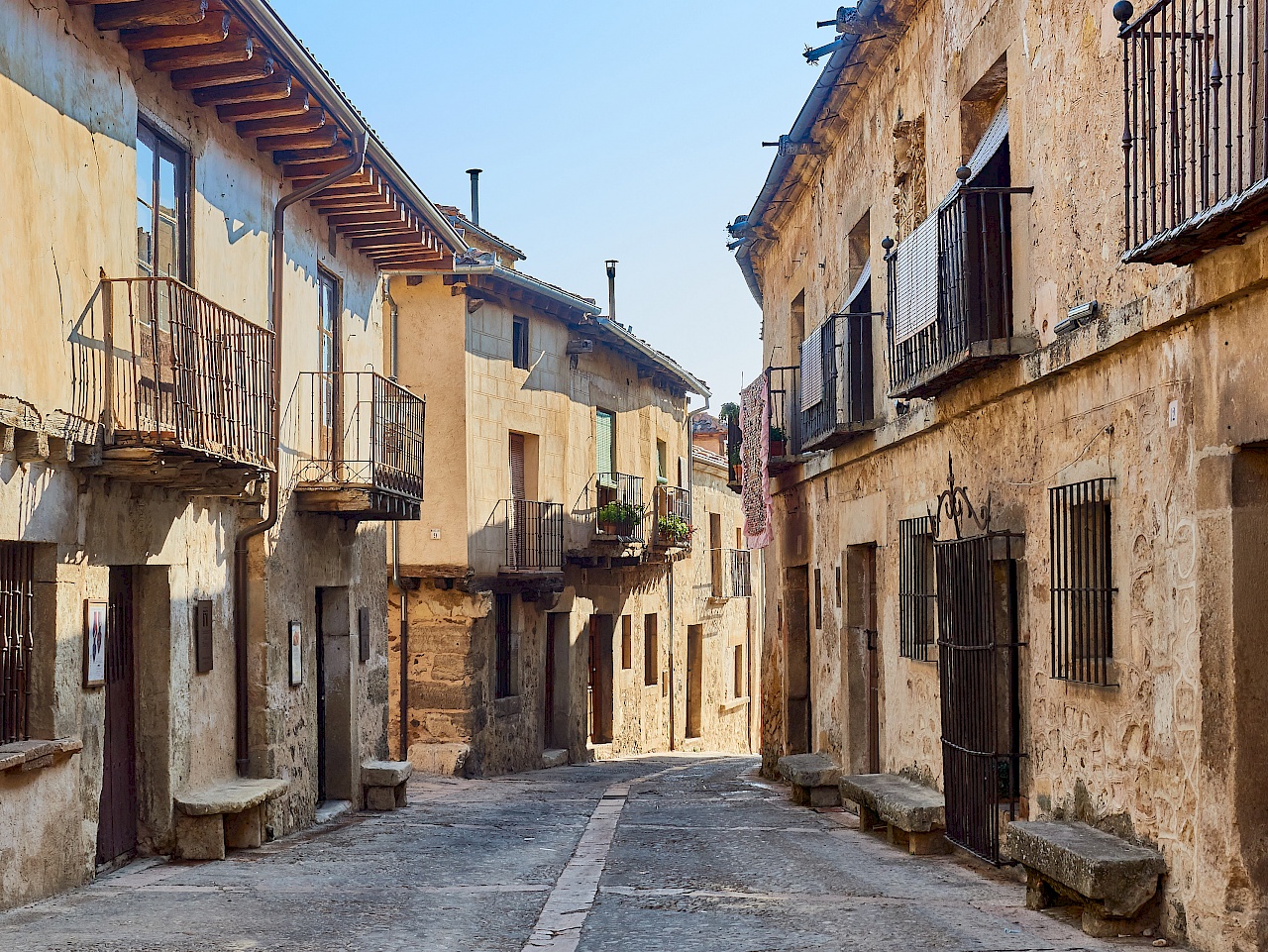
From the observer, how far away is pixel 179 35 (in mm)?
8633

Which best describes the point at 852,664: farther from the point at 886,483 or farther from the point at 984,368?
the point at 984,368

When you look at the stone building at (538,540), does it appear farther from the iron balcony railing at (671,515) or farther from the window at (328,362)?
the window at (328,362)

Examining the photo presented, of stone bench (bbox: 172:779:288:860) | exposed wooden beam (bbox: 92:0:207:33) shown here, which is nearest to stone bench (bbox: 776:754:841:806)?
stone bench (bbox: 172:779:288:860)

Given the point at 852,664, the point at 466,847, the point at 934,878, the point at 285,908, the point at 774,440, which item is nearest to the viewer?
the point at 285,908

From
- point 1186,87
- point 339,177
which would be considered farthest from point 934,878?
point 339,177

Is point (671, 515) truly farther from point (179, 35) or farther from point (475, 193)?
point (179, 35)

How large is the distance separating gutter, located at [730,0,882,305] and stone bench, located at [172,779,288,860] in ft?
24.6

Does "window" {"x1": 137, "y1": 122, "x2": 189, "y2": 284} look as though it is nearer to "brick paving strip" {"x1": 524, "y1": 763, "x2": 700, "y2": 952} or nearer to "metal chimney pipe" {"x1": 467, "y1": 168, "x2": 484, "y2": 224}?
"brick paving strip" {"x1": 524, "y1": 763, "x2": 700, "y2": 952}

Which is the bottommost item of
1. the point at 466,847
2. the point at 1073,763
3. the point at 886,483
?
the point at 466,847

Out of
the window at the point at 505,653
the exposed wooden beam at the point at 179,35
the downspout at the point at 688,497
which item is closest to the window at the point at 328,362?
the exposed wooden beam at the point at 179,35

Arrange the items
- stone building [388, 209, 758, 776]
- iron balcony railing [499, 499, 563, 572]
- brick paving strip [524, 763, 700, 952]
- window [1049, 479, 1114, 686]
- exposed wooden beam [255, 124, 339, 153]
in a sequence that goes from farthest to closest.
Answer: iron balcony railing [499, 499, 563, 572] → stone building [388, 209, 758, 776] → exposed wooden beam [255, 124, 339, 153] → window [1049, 479, 1114, 686] → brick paving strip [524, 763, 700, 952]

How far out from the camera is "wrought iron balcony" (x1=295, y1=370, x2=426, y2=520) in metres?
11.7

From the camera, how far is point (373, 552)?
1402cm

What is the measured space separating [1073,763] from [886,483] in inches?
172
